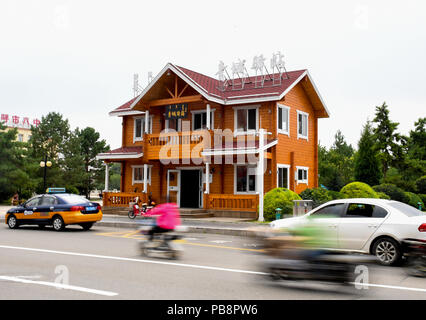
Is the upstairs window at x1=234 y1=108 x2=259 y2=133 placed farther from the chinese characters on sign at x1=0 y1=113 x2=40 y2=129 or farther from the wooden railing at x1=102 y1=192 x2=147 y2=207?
the chinese characters on sign at x1=0 y1=113 x2=40 y2=129

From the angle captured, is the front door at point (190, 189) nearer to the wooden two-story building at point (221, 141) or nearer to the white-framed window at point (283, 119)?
the wooden two-story building at point (221, 141)

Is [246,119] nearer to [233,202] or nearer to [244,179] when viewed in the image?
[244,179]

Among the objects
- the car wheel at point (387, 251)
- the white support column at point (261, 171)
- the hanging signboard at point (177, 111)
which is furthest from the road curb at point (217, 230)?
the hanging signboard at point (177, 111)

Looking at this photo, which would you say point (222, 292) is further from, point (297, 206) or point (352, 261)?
A: point (297, 206)

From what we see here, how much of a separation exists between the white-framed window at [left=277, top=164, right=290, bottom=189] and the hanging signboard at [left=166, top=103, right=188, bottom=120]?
249 inches

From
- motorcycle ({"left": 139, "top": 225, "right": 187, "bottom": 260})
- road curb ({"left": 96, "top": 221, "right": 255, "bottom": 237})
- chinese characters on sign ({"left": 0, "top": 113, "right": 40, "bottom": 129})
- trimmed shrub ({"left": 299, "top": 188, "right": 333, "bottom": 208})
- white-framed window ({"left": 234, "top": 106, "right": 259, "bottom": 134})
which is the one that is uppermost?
chinese characters on sign ({"left": 0, "top": 113, "right": 40, "bottom": 129})

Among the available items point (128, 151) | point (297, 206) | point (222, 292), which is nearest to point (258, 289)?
point (222, 292)

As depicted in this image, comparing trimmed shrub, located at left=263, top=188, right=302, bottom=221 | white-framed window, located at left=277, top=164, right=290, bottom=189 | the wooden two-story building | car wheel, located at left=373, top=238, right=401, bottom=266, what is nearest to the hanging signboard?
the wooden two-story building

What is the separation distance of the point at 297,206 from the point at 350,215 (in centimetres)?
734

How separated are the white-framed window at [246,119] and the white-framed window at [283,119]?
128cm

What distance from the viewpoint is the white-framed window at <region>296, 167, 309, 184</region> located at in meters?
26.5

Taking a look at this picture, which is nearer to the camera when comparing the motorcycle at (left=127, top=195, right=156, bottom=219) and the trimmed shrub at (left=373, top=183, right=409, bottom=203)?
the motorcycle at (left=127, top=195, right=156, bottom=219)

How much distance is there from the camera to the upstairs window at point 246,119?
25.0 meters

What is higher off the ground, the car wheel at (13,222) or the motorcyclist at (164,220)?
the motorcyclist at (164,220)
